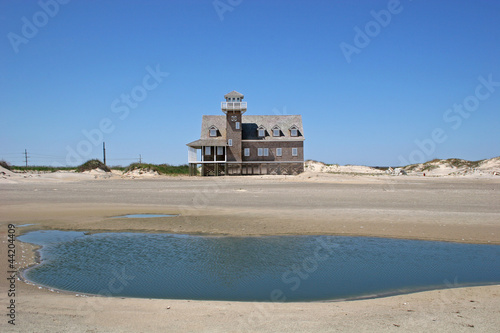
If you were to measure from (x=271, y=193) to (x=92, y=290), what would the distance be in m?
18.5

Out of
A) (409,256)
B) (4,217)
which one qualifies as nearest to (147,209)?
(4,217)

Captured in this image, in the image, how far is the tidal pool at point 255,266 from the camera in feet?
25.2

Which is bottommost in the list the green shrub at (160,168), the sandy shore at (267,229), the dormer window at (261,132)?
the sandy shore at (267,229)

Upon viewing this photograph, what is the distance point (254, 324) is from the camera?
207 inches

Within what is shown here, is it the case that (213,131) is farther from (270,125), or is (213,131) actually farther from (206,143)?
(270,125)

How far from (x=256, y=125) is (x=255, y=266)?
46.1 m

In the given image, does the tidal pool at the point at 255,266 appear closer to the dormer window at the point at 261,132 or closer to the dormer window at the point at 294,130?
the dormer window at the point at 261,132

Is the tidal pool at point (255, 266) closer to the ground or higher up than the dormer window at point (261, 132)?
closer to the ground

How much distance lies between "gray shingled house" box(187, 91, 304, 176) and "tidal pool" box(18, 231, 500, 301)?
3825 cm

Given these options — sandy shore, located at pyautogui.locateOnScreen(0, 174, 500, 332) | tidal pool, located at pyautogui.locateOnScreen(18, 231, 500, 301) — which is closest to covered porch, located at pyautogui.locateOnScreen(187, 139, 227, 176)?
sandy shore, located at pyautogui.locateOnScreen(0, 174, 500, 332)

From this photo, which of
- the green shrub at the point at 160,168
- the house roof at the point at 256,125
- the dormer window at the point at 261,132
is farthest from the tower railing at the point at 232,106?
the green shrub at the point at 160,168

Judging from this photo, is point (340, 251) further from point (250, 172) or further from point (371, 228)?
point (250, 172)

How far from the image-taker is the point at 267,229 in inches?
539

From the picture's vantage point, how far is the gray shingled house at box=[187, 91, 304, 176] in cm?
5075
